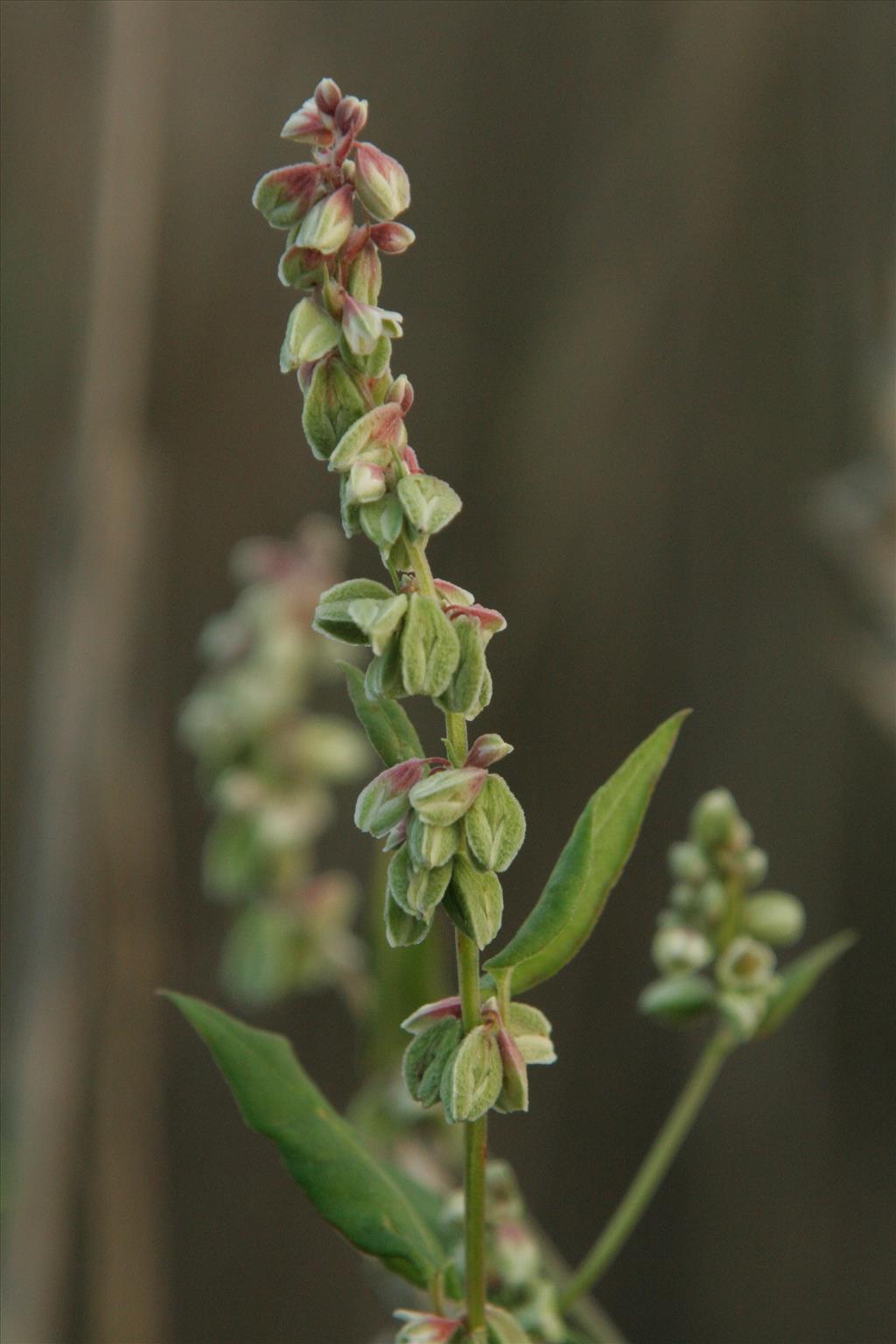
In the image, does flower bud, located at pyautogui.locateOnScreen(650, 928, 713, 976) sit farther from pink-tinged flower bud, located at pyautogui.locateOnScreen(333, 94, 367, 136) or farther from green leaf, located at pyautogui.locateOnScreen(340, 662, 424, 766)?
pink-tinged flower bud, located at pyautogui.locateOnScreen(333, 94, 367, 136)

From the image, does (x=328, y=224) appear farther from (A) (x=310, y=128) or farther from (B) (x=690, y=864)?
(B) (x=690, y=864)

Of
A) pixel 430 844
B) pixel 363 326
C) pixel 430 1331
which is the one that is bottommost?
pixel 430 1331

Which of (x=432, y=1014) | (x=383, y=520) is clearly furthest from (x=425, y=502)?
(x=432, y=1014)

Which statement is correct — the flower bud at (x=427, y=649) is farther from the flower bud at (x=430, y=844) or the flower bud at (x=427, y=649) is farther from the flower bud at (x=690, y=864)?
the flower bud at (x=690, y=864)

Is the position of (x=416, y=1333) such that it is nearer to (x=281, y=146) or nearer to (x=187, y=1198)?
(x=187, y=1198)

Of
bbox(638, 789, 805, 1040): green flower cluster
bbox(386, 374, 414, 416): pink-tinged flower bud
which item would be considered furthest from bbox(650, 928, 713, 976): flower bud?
bbox(386, 374, 414, 416): pink-tinged flower bud

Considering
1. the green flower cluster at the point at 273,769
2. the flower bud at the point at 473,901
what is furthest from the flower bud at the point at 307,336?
the green flower cluster at the point at 273,769

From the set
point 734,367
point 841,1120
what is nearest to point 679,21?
point 734,367
